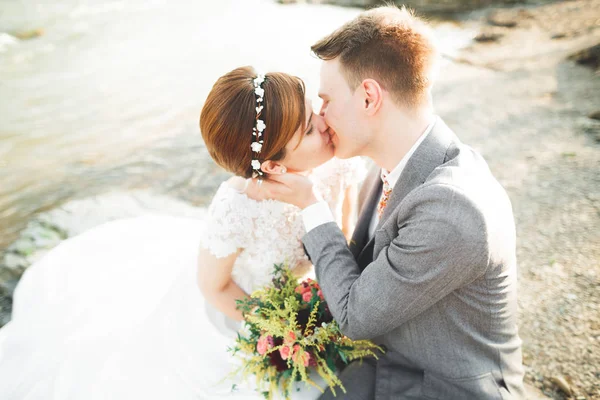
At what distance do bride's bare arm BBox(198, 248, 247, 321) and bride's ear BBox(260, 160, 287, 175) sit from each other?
0.50 m

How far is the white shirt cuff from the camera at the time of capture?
2.07m

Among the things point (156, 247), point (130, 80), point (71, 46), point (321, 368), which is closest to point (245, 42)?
point (130, 80)

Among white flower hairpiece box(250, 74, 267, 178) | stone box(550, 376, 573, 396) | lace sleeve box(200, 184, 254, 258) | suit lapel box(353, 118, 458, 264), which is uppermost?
white flower hairpiece box(250, 74, 267, 178)

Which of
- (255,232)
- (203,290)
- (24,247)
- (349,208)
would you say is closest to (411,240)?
(255,232)

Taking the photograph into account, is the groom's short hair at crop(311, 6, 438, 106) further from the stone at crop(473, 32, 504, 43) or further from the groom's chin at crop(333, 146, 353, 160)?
the stone at crop(473, 32, 504, 43)

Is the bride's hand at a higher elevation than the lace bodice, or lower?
higher

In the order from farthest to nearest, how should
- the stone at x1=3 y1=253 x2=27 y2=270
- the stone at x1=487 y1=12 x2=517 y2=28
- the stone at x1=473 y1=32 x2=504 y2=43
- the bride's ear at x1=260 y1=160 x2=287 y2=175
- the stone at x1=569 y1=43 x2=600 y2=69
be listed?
the stone at x1=487 y1=12 x2=517 y2=28, the stone at x1=473 y1=32 x2=504 y2=43, the stone at x1=569 y1=43 x2=600 y2=69, the stone at x1=3 y1=253 x2=27 y2=270, the bride's ear at x1=260 y1=160 x2=287 y2=175

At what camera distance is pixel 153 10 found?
52.9ft

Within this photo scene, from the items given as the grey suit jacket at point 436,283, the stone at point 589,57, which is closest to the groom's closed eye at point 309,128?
the grey suit jacket at point 436,283

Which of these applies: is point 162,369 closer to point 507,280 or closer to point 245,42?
point 507,280

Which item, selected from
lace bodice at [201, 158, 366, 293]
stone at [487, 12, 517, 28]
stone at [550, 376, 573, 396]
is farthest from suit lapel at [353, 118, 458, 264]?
stone at [487, 12, 517, 28]

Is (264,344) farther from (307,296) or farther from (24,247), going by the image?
(24,247)

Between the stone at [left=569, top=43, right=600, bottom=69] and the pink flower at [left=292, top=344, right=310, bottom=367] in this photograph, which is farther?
the stone at [left=569, top=43, right=600, bottom=69]

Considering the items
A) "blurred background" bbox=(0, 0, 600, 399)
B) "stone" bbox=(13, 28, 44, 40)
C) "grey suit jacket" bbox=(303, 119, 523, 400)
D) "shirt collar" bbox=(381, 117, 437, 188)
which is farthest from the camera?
"stone" bbox=(13, 28, 44, 40)
